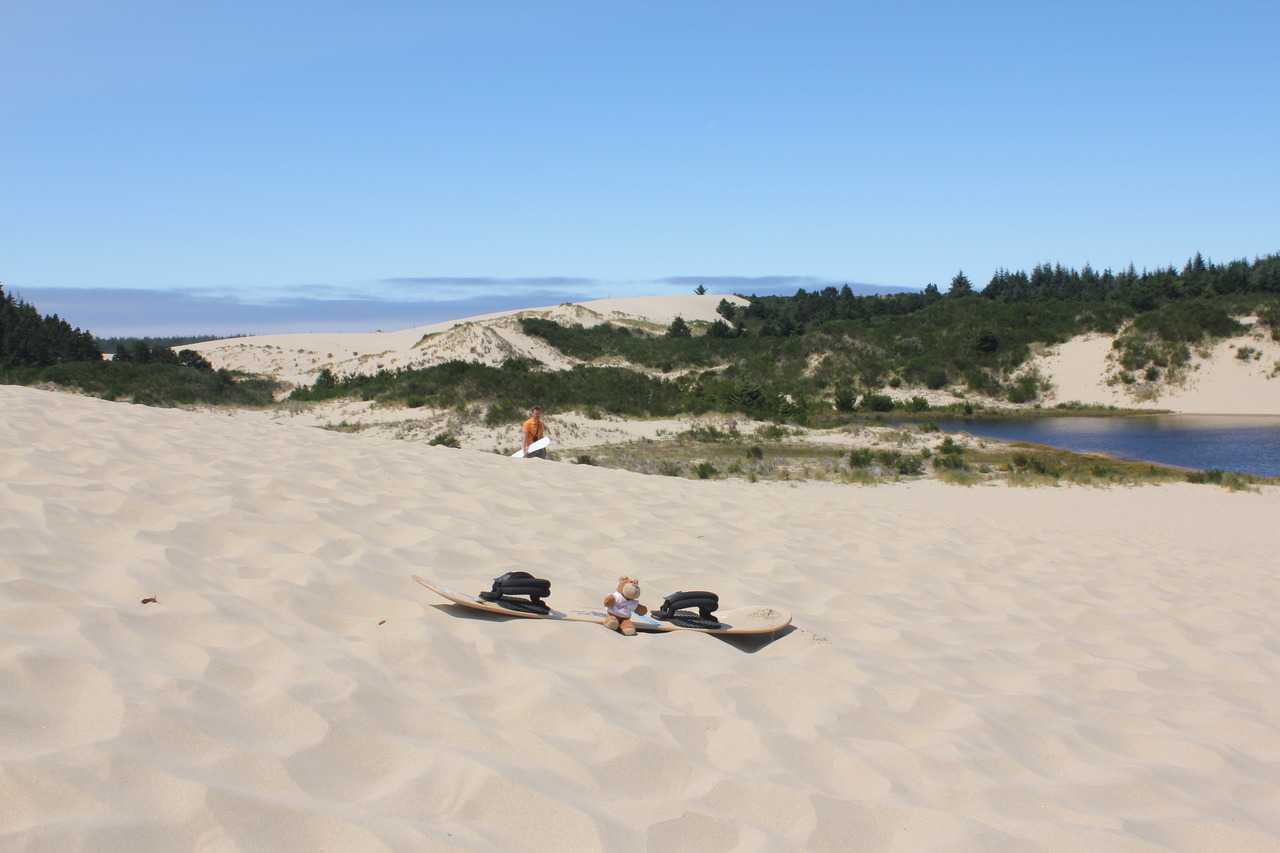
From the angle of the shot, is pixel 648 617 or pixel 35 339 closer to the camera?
pixel 648 617

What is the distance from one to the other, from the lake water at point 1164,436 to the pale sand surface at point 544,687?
17663 millimetres

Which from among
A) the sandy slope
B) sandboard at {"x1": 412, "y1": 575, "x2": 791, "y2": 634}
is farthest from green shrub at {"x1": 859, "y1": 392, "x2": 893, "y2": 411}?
sandboard at {"x1": 412, "y1": 575, "x2": 791, "y2": 634}

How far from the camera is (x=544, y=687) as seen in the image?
10.1ft

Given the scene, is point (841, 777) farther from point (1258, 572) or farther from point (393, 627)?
point (1258, 572)

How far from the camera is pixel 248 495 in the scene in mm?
5359

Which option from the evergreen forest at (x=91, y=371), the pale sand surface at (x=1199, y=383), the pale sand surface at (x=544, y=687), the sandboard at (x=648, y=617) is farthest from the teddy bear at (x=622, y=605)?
the pale sand surface at (x=1199, y=383)

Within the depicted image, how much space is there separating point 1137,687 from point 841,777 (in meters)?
2.41

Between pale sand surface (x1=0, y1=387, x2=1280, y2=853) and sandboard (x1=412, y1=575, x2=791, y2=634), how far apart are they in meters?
0.09

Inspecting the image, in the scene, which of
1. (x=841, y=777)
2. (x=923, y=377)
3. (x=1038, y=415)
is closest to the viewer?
(x=841, y=777)

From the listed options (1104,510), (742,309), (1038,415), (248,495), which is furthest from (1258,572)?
(742,309)

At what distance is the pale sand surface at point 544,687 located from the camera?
222 centimetres

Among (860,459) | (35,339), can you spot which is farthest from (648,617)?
(35,339)

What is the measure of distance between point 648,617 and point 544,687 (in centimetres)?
105

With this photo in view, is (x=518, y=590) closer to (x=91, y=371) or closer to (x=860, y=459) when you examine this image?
(x=860, y=459)
